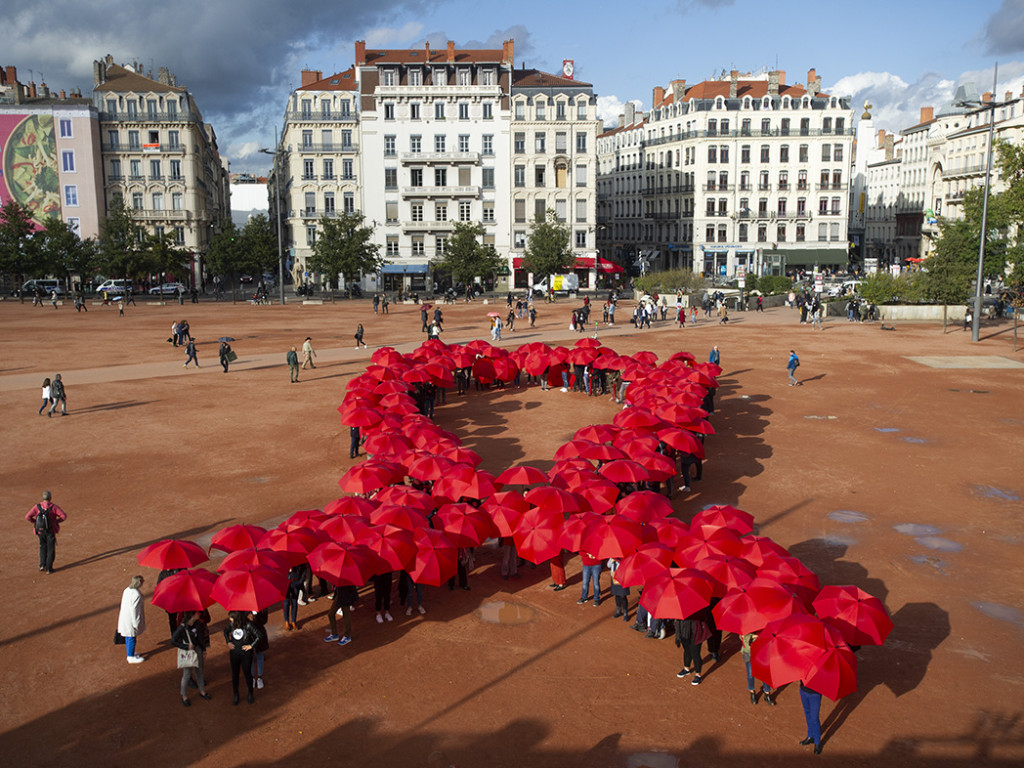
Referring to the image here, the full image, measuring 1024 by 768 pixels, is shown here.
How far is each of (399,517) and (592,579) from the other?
3240 millimetres

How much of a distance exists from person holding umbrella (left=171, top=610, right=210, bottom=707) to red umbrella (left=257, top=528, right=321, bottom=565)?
1570 millimetres

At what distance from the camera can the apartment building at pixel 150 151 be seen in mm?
79938

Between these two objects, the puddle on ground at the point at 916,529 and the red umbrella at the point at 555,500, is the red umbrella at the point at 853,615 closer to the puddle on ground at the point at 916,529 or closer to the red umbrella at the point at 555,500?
the red umbrella at the point at 555,500

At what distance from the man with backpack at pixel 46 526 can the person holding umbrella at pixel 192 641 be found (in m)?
4.92

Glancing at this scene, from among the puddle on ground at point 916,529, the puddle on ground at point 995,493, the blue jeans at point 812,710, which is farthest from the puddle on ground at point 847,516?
the blue jeans at point 812,710

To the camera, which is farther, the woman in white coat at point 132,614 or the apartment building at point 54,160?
the apartment building at point 54,160

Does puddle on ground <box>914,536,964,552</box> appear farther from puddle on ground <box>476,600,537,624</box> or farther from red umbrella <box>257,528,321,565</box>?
red umbrella <box>257,528,321,565</box>

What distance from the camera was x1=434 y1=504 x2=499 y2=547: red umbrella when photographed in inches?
528

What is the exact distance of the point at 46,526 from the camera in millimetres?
14219

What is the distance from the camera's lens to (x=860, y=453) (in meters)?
22.2

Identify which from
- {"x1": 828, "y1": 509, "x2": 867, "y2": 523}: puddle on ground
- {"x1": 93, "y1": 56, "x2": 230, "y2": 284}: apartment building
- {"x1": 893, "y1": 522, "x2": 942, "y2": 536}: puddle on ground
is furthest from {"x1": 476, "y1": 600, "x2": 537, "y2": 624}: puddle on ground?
{"x1": 93, "y1": 56, "x2": 230, "y2": 284}: apartment building

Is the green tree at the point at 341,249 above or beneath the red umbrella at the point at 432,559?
above

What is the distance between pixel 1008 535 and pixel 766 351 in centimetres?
2404

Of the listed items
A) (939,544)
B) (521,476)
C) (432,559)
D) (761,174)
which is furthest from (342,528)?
(761,174)
